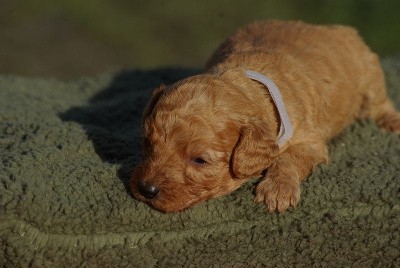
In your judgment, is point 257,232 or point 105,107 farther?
point 105,107

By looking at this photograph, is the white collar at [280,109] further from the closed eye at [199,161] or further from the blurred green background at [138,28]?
the blurred green background at [138,28]

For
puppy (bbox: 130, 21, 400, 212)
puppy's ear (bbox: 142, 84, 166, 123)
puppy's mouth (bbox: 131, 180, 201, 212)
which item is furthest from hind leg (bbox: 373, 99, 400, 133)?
puppy's mouth (bbox: 131, 180, 201, 212)

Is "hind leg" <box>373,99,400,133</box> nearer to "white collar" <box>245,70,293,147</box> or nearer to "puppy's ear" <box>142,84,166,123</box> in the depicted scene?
"white collar" <box>245,70,293,147</box>

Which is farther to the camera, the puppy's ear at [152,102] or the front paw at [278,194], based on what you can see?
the puppy's ear at [152,102]

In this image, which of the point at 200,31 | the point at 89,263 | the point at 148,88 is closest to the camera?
the point at 89,263

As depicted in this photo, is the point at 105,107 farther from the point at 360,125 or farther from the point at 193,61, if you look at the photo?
the point at 193,61

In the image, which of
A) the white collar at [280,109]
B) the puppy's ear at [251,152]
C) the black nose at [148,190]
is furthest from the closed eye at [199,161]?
the white collar at [280,109]

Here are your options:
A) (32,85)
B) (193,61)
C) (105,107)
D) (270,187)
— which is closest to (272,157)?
(270,187)
